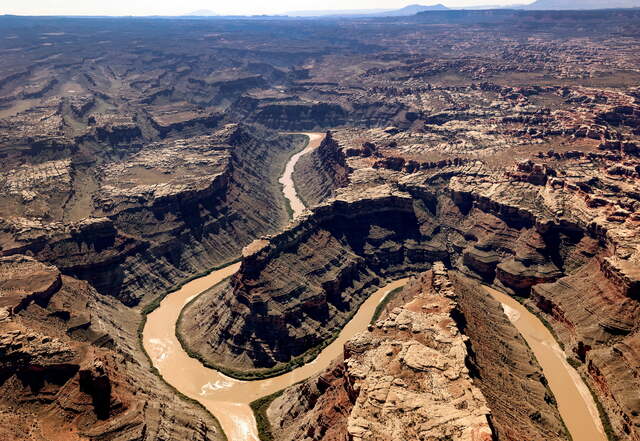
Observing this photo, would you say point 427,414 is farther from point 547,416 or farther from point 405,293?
point 405,293

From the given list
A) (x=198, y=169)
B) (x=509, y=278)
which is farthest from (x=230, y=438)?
(x=198, y=169)

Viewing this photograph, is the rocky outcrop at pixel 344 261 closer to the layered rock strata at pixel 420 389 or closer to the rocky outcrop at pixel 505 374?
the layered rock strata at pixel 420 389

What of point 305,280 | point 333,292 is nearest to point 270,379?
point 305,280

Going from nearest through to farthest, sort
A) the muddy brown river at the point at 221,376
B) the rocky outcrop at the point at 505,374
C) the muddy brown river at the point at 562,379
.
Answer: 1. the rocky outcrop at the point at 505,374
2. the muddy brown river at the point at 562,379
3. the muddy brown river at the point at 221,376

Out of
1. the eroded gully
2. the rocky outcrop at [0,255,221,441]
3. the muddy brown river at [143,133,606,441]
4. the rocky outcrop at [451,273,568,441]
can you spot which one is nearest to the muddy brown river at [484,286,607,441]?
the muddy brown river at [143,133,606,441]

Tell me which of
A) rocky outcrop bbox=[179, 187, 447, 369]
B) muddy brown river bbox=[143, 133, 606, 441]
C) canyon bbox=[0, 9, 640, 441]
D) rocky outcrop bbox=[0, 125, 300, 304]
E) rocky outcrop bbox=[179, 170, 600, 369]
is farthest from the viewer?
rocky outcrop bbox=[0, 125, 300, 304]

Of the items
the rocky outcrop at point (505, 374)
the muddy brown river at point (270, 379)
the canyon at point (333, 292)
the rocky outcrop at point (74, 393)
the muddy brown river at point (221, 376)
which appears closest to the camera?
the rocky outcrop at point (505, 374)

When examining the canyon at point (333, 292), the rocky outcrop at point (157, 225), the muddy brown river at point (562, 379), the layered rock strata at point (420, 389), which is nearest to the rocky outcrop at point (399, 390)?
the layered rock strata at point (420, 389)

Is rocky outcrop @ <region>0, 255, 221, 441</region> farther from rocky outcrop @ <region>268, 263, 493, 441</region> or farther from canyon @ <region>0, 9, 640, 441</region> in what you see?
rocky outcrop @ <region>268, 263, 493, 441</region>

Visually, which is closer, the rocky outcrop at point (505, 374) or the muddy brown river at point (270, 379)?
the rocky outcrop at point (505, 374)
